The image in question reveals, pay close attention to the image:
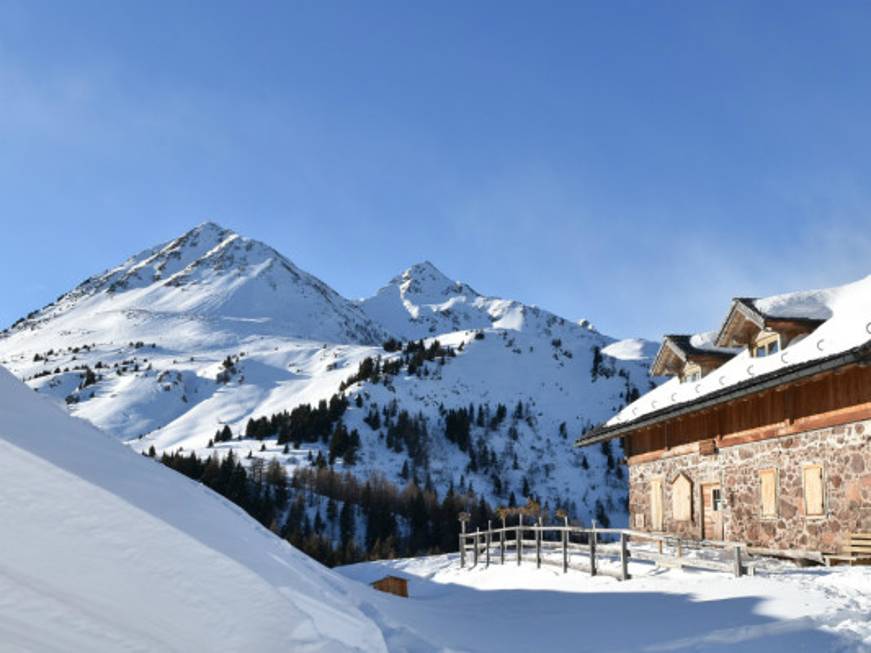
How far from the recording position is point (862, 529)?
46.7 ft

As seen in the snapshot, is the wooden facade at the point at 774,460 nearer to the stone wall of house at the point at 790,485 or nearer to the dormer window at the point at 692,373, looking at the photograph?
the stone wall of house at the point at 790,485

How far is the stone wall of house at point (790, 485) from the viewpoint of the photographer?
14.6 meters

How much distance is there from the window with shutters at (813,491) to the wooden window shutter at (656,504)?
22.8 ft

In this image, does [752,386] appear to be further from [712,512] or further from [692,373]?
[692,373]

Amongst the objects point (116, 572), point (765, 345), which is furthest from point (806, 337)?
point (116, 572)

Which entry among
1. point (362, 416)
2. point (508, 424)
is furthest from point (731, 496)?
point (508, 424)

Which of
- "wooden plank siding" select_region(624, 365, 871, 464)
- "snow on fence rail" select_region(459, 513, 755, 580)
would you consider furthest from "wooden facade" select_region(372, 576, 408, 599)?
"wooden plank siding" select_region(624, 365, 871, 464)

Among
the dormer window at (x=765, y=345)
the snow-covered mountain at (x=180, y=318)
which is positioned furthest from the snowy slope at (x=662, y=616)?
the snow-covered mountain at (x=180, y=318)

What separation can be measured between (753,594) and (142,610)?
28.1ft

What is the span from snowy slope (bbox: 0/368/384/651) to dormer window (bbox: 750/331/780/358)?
14.7 metres

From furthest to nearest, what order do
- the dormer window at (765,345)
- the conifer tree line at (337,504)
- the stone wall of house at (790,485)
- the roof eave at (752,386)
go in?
the conifer tree line at (337,504)
the dormer window at (765,345)
the stone wall of house at (790,485)
the roof eave at (752,386)

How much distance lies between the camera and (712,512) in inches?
779

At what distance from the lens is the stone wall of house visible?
14633 mm

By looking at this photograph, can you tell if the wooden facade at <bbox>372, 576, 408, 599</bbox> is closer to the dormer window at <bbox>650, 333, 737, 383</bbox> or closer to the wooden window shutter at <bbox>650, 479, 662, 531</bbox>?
the wooden window shutter at <bbox>650, 479, 662, 531</bbox>
